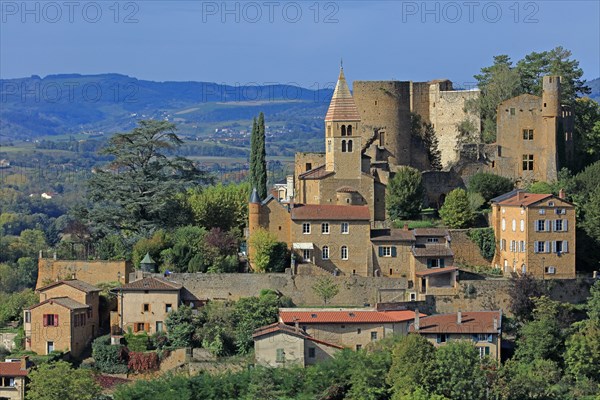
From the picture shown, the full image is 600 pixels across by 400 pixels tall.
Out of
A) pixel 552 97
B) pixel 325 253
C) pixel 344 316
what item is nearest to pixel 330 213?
pixel 325 253

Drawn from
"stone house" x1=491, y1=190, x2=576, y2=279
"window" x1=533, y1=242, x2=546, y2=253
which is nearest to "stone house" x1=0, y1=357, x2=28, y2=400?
"stone house" x1=491, y1=190, x2=576, y2=279

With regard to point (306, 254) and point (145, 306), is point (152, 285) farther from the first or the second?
point (306, 254)

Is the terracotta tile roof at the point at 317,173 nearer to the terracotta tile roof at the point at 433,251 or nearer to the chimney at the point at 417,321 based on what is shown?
the terracotta tile roof at the point at 433,251

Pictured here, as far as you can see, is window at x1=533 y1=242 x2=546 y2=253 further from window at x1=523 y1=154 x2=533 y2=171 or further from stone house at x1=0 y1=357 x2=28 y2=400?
stone house at x1=0 y1=357 x2=28 y2=400

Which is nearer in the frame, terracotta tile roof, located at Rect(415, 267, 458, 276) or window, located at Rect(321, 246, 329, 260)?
terracotta tile roof, located at Rect(415, 267, 458, 276)

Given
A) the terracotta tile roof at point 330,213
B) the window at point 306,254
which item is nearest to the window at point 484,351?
the terracotta tile roof at point 330,213

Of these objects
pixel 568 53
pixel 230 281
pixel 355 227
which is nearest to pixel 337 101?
pixel 355 227

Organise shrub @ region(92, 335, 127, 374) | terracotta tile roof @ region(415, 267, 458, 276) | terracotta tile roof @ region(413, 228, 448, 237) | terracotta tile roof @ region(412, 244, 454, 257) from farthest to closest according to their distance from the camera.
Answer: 1. terracotta tile roof @ region(413, 228, 448, 237)
2. terracotta tile roof @ region(412, 244, 454, 257)
3. terracotta tile roof @ region(415, 267, 458, 276)
4. shrub @ region(92, 335, 127, 374)

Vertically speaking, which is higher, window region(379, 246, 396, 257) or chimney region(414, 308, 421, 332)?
window region(379, 246, 396, 257)
